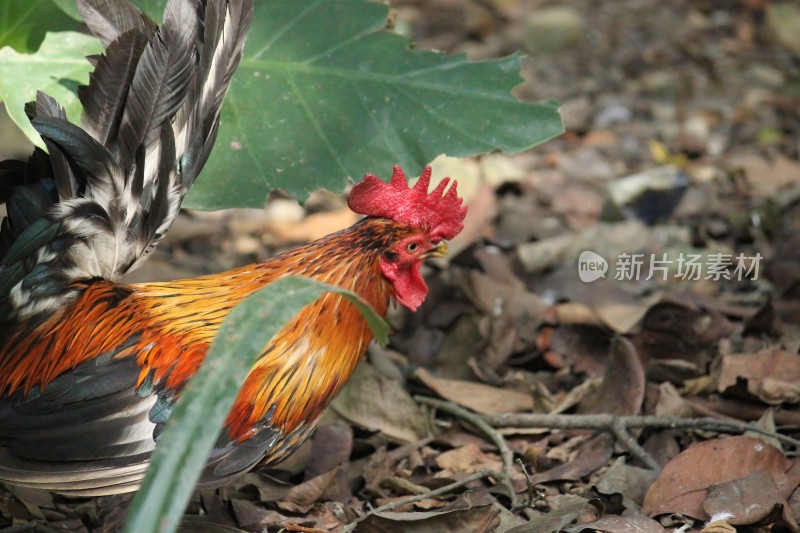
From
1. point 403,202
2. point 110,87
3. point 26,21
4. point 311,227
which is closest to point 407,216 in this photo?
point 403,202

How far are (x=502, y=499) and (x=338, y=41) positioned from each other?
6.37 ft

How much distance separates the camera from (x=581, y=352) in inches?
159

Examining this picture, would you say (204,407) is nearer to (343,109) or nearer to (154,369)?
(154,369)

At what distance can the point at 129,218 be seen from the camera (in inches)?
114

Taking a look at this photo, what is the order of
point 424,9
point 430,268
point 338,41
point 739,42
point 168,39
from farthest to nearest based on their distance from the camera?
point 424,9 < point 739,42 < point 430,268 < point 338,41 < point 168,39

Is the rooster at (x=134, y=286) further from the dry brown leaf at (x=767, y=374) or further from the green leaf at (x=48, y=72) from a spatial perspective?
the dry brown leaf at (x=767, y=374)

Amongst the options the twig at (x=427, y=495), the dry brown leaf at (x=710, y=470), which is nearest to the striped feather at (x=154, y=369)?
the twig at (x=427, y=495)

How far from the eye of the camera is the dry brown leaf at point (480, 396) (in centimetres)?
370

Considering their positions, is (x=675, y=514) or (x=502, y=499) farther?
(x=502, y=499)

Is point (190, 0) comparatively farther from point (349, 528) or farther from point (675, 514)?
point (675, 514)

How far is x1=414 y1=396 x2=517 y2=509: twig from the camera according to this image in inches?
126

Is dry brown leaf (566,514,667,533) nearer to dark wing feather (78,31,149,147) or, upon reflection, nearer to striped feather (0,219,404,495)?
striped feather (0,219,404,495)

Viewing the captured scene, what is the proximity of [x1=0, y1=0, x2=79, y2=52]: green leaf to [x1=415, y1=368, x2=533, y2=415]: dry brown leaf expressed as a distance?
204 centimetres

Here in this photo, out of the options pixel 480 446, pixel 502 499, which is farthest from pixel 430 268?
pixel 502 499
